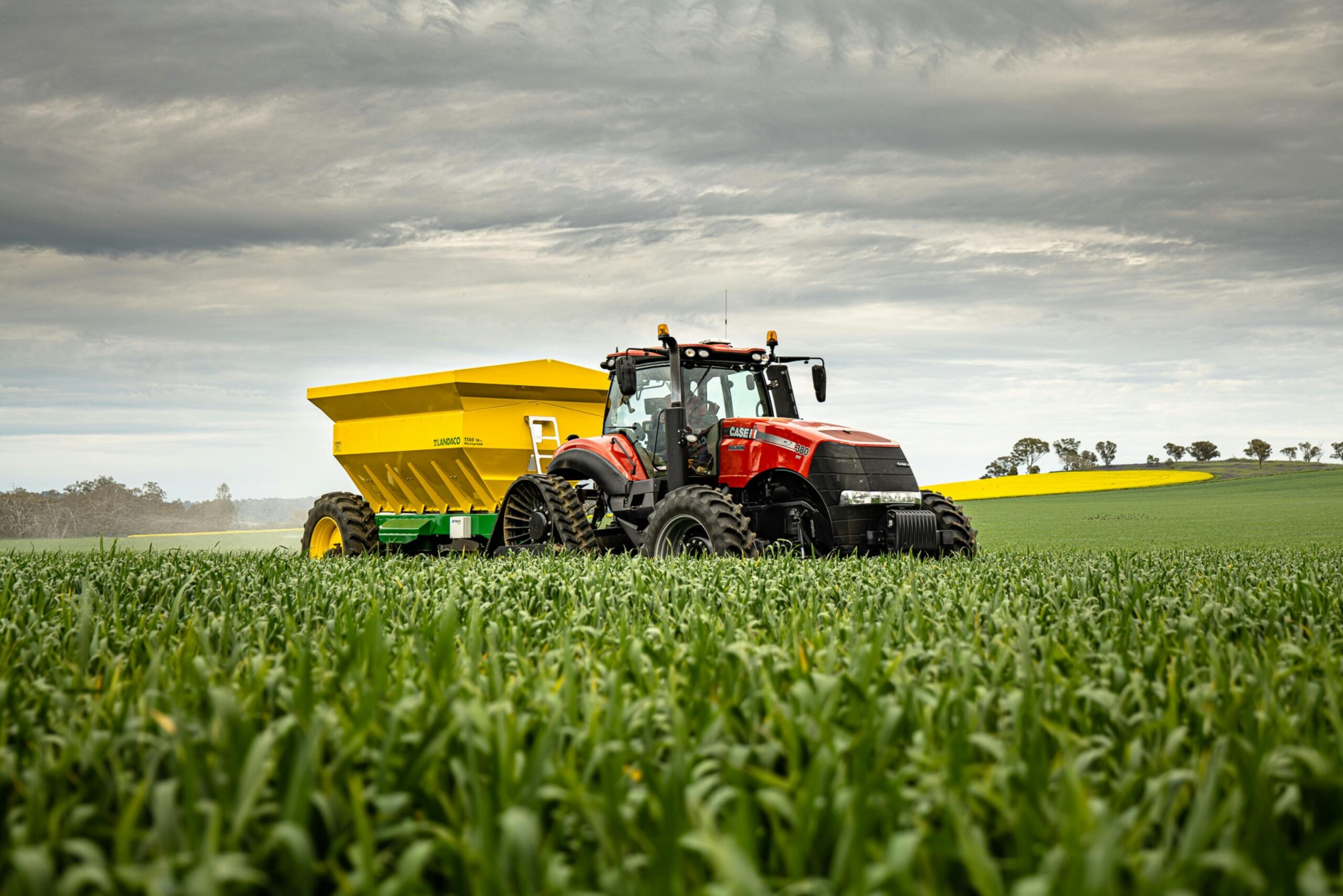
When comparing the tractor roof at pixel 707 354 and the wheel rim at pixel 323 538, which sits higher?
the tractor roof at pixel 707 354

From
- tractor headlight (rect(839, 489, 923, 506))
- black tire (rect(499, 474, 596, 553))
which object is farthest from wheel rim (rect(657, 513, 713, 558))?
tractor headlight (rect(839, 489, 923, 506))

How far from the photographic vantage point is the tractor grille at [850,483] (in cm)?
962

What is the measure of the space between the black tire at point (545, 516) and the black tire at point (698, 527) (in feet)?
2.50

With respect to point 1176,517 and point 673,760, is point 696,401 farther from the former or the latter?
point 1176,517

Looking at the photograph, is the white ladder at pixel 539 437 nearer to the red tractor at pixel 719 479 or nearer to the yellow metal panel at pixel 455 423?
the yellow metal panel at pixel 455 423

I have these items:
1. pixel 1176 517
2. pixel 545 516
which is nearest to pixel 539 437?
pixel 545 516

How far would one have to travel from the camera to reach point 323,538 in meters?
14.6

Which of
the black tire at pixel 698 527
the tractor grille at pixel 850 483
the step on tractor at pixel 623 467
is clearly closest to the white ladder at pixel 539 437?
the step on tractor at pixel 623 467

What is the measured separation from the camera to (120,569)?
24.5 feet

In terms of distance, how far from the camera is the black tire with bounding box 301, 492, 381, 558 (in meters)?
13.6

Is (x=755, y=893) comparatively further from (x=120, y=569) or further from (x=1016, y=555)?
(x=1016, y=555)

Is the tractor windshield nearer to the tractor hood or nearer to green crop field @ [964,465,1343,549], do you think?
the tractor hood

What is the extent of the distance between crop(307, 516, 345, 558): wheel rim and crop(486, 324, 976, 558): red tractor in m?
3.72

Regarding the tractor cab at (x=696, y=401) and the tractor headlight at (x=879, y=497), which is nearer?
the tractor headlight at (x=879, y=497)
